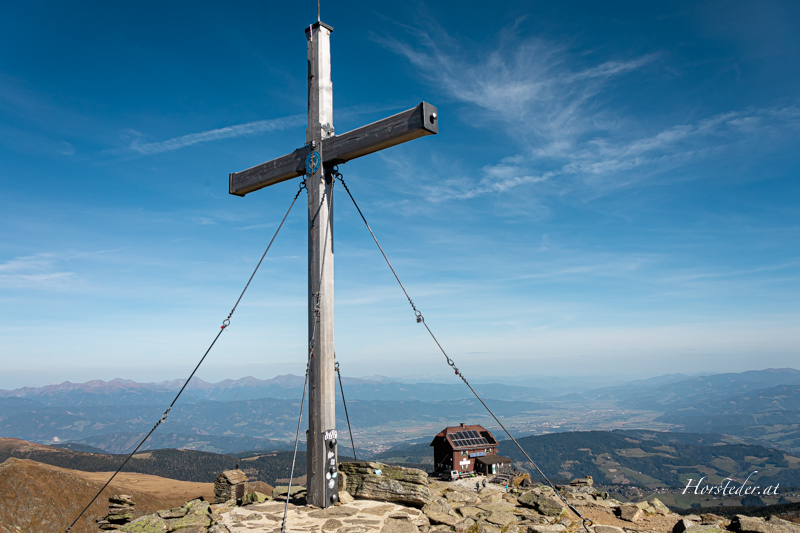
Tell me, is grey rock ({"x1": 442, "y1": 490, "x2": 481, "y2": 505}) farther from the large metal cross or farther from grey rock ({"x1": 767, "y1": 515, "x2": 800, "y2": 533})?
grey rock ({"x1": 767, "y1": 515, "x2": 800, "y2": 533})

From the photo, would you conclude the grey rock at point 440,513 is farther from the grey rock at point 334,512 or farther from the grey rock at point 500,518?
the grey rock at point 334,512

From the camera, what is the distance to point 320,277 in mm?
9984

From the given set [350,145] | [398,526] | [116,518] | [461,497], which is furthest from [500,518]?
[116,518]

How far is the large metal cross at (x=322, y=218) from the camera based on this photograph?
9.66 m

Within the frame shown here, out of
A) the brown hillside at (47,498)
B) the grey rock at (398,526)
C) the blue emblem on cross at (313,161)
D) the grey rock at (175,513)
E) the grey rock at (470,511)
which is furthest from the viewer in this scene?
the brown hillside at (47,498)

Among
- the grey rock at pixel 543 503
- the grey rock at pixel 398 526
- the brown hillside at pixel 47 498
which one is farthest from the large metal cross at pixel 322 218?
the brown hillside at pixel 47 498

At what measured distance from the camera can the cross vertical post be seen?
31.9 ft

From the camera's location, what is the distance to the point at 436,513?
9.52 meters

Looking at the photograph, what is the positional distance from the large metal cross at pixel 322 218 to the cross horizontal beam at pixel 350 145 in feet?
0.07

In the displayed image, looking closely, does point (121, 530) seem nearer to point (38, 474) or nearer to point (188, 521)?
point (188, 521)

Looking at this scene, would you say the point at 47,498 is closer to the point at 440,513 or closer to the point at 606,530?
the point at 440,513

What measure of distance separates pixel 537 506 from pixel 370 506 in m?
4.00

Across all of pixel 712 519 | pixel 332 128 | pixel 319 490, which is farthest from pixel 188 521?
pixel 712 519

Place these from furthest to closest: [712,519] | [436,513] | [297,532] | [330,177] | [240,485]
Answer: [240,485] < [712,519] < [330,177] < [436,513] < [297,532]
